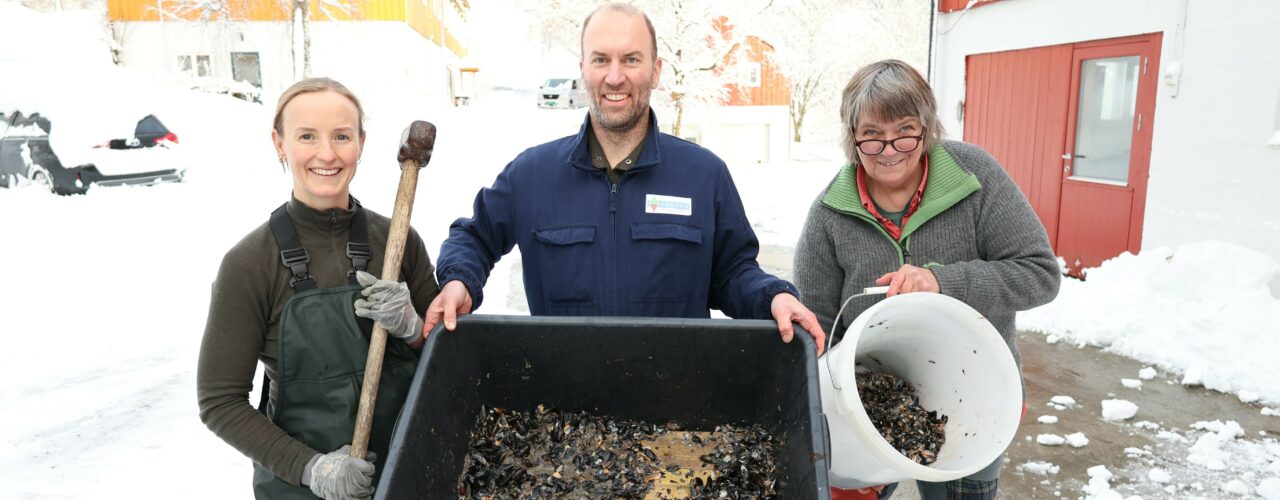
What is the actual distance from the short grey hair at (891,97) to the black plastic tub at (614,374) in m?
0.70

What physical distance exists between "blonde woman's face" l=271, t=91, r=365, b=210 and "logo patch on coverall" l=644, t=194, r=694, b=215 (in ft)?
2.52

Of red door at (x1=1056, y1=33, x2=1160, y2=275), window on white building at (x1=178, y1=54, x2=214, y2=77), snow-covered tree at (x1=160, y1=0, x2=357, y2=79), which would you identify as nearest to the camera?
red door at (x1=1056, y1=33, x2=1160, y2=275)

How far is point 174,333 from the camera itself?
18.0 feet

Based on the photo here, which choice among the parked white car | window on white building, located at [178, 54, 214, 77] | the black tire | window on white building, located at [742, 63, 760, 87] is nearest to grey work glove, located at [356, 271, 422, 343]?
the black tire

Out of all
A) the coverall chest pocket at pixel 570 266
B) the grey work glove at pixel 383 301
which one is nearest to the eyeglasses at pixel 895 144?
the coverall chest pocket at pixel 570 266

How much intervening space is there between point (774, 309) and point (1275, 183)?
5.22 metres

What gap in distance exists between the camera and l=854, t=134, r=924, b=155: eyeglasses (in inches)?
79.0

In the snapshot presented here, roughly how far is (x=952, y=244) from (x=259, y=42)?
75.8 ft

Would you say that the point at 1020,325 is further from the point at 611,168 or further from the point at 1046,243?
the point at 611,168

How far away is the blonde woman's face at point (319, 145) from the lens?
5.64ft

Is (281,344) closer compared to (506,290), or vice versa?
(281,344)

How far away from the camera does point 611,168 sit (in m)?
2.16

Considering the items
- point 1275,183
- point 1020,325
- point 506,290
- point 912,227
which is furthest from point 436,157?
point 912,227

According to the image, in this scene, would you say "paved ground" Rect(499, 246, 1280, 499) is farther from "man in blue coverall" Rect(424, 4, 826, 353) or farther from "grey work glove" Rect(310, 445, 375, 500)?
"grey work glove" Rect(310, 445, 375, 500)
